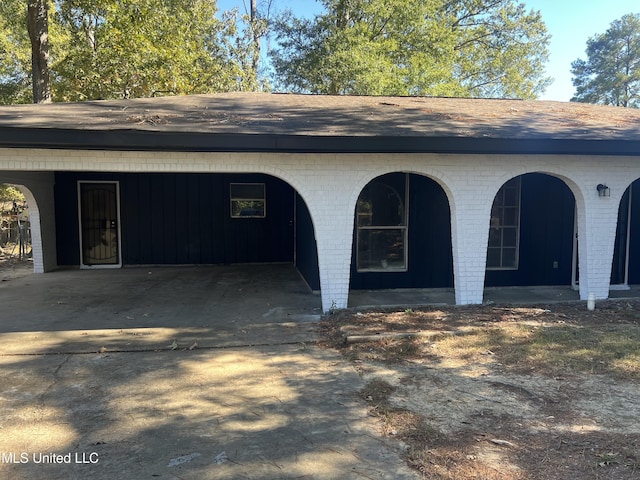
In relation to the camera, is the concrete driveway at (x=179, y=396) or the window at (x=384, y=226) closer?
the concrete driveway at (x=179, y=396)

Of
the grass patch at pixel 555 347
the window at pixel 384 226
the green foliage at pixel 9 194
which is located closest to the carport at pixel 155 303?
the window at pixel 384 226

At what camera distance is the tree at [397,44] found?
19641mm

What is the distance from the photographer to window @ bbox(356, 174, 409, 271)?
27.8ft

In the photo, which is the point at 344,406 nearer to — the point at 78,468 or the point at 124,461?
the point at 124,461

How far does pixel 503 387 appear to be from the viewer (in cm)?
404

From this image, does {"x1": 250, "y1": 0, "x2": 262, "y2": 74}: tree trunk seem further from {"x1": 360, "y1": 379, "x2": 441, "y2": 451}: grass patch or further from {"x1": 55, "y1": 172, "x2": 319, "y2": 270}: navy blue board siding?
{"x1": 360, "y1": 379, "x2": 441, "y2": 451}: grass patch

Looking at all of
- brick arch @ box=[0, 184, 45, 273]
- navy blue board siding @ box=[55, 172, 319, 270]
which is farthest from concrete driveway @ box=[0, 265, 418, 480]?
navy blue board siding @ box=[55, 172, 319, 270]

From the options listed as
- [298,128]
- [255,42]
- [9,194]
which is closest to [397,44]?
[255,42]

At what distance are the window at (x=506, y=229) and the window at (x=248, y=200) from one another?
6.07m

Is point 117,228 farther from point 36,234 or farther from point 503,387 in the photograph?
point 503,387

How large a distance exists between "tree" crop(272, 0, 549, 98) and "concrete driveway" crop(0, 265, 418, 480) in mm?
14889

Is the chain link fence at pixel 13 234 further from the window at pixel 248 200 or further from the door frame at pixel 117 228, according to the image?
the window at pixel 248 200

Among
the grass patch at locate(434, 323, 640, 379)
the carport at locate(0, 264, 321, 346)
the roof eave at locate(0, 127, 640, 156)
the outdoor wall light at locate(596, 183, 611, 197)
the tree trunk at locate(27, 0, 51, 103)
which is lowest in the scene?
the carport at locate(0, 264, 321, 346)

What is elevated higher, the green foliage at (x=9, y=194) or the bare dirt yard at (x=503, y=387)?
the green foliage at (x=9, y=194)
